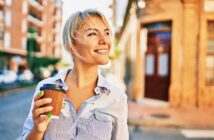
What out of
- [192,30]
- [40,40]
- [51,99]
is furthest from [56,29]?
[192,30]

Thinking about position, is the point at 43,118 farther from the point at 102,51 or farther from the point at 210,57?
the point at 210,57

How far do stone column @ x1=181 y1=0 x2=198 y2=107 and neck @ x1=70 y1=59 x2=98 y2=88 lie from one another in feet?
33.8

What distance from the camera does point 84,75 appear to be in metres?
1.37

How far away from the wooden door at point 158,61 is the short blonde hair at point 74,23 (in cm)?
1107

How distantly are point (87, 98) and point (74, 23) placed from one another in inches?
12.6

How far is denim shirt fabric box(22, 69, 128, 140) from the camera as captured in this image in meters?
1.25

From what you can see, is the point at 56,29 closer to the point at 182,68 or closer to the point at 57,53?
the point at 57,53

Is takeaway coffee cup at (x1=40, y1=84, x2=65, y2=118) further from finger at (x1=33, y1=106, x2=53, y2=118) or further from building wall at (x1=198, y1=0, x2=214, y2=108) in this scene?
building wall at (x1=198, y1=0, x2=214, y2=108)

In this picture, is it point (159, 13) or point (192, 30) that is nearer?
point (192, 30)

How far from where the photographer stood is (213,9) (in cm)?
1120

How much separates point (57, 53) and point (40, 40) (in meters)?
0.25

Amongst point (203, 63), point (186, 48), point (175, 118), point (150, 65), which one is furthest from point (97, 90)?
point (150, 65)

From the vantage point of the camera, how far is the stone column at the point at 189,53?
11180mm

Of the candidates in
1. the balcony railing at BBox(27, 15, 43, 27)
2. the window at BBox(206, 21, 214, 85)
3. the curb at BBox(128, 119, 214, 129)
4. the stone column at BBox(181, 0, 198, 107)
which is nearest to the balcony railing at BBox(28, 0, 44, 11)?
the balcony railing at BBox(27, 15, 43, 27)
